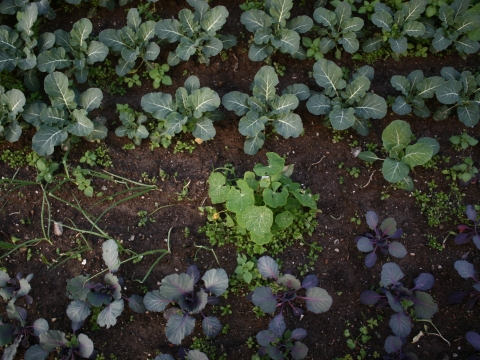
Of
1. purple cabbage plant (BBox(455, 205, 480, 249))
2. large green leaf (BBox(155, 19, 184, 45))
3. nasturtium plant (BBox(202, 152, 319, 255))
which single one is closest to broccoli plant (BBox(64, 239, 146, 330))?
nasturtium plant (BBox(202, 152, 319, 255))

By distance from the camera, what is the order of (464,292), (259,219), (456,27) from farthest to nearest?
1. (456,27)
2. (464,292)
3. (259,219)

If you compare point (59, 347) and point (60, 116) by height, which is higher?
point (60, 116)

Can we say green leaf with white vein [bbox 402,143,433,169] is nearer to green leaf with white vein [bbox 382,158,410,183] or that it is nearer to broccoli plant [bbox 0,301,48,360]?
green leaf with white vein [bbox 382,158,410,183]

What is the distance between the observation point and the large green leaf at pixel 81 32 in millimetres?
4176

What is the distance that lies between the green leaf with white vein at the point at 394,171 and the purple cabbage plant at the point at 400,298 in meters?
0.71

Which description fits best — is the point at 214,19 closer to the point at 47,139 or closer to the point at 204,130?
the point at 204,130

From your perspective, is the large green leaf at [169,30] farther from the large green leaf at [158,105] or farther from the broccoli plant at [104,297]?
the broccoli plant at [104,297]

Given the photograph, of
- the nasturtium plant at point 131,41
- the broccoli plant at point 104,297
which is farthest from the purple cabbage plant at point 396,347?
the nasturtium plant at point 131,41

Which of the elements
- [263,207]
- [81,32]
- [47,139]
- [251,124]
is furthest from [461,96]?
[47,139]

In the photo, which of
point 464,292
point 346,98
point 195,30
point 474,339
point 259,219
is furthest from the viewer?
point 195,30

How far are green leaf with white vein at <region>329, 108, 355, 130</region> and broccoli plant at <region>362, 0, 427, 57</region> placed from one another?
843 mm

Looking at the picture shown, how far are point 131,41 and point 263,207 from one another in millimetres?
1976

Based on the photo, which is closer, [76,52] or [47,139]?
[47,139]

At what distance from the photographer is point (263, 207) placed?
3.53 metres
